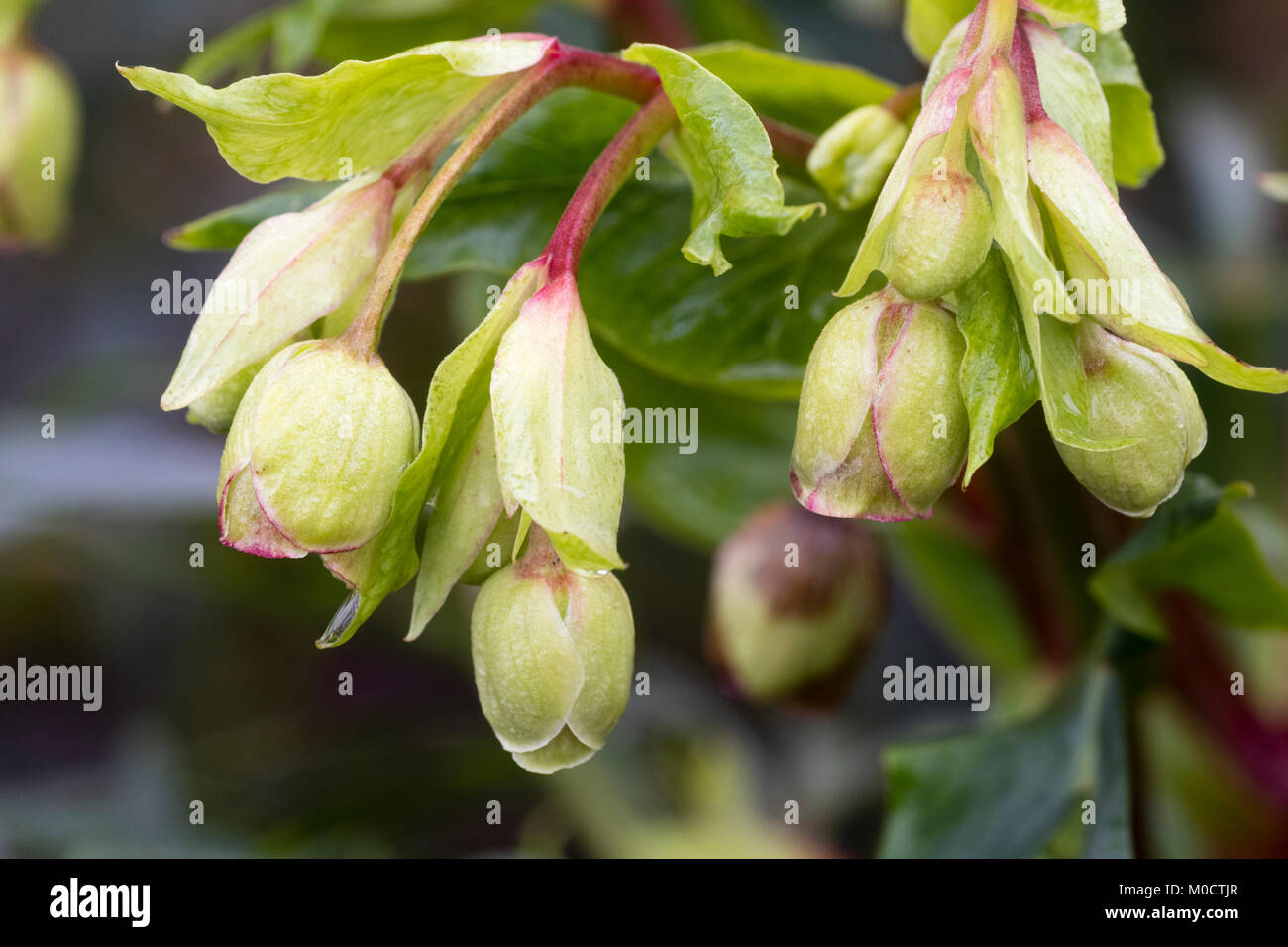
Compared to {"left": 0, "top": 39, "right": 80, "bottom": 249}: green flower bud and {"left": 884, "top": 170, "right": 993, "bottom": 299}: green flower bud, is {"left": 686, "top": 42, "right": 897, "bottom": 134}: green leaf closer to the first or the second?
{"left": 884, "top": 170, "right": 993, "bottom": 299}: green flower bud

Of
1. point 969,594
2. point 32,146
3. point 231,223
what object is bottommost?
point 969,594

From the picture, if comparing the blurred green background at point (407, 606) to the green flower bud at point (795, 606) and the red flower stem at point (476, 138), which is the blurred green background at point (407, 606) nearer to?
the green flower bud at point (795, 606)

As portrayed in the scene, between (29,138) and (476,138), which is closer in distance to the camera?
(476,138)

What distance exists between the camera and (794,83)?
0.63 meters

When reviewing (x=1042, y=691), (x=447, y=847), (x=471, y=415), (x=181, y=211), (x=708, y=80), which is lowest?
(x=447, y=847)

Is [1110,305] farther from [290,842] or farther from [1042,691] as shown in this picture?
[290,842]

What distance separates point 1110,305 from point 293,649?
1.26 metres

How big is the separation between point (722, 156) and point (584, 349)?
3.5 inches

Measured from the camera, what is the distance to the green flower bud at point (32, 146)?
0.85 metres

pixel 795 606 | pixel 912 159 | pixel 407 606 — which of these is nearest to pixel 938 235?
pixel 912 159

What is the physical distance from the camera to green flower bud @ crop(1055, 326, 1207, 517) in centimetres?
43

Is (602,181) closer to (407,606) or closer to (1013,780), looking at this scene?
(1013,780)
